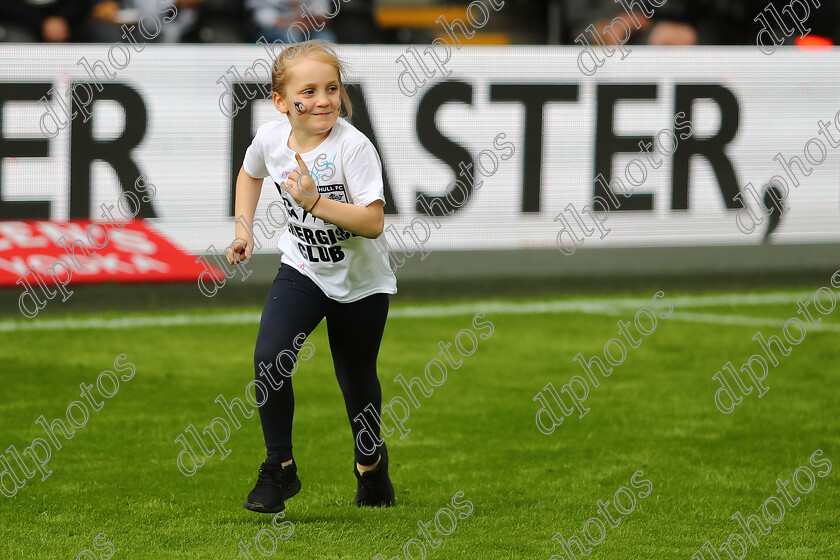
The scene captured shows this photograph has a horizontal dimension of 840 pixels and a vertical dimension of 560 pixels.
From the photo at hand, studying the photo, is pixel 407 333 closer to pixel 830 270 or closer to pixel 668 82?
pixel 668 82

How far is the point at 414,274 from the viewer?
29.6 feet

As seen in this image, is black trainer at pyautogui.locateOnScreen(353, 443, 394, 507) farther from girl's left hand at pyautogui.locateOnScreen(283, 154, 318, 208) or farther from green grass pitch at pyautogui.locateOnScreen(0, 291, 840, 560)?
girl's left hand at pyautogui.locateOnScreen(283, 154, 318, 208)

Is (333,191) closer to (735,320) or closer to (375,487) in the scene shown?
(375,487)

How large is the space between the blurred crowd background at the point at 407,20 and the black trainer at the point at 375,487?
6239 mm

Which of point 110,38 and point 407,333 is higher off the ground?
point 110,38

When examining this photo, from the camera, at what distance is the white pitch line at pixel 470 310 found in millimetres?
7793

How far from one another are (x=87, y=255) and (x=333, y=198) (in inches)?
191

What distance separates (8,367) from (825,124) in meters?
6.63

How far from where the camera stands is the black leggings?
3705 mm

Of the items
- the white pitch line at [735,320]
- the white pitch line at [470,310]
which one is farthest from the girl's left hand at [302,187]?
the white pitch line at [735,320]

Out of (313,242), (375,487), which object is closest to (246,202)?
(313,242)

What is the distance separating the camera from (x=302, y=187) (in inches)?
137

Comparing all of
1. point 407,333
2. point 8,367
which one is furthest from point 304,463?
point 407,333

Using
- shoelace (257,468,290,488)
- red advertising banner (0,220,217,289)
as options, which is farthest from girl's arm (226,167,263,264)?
red advertising banner (0,220,217,289)
